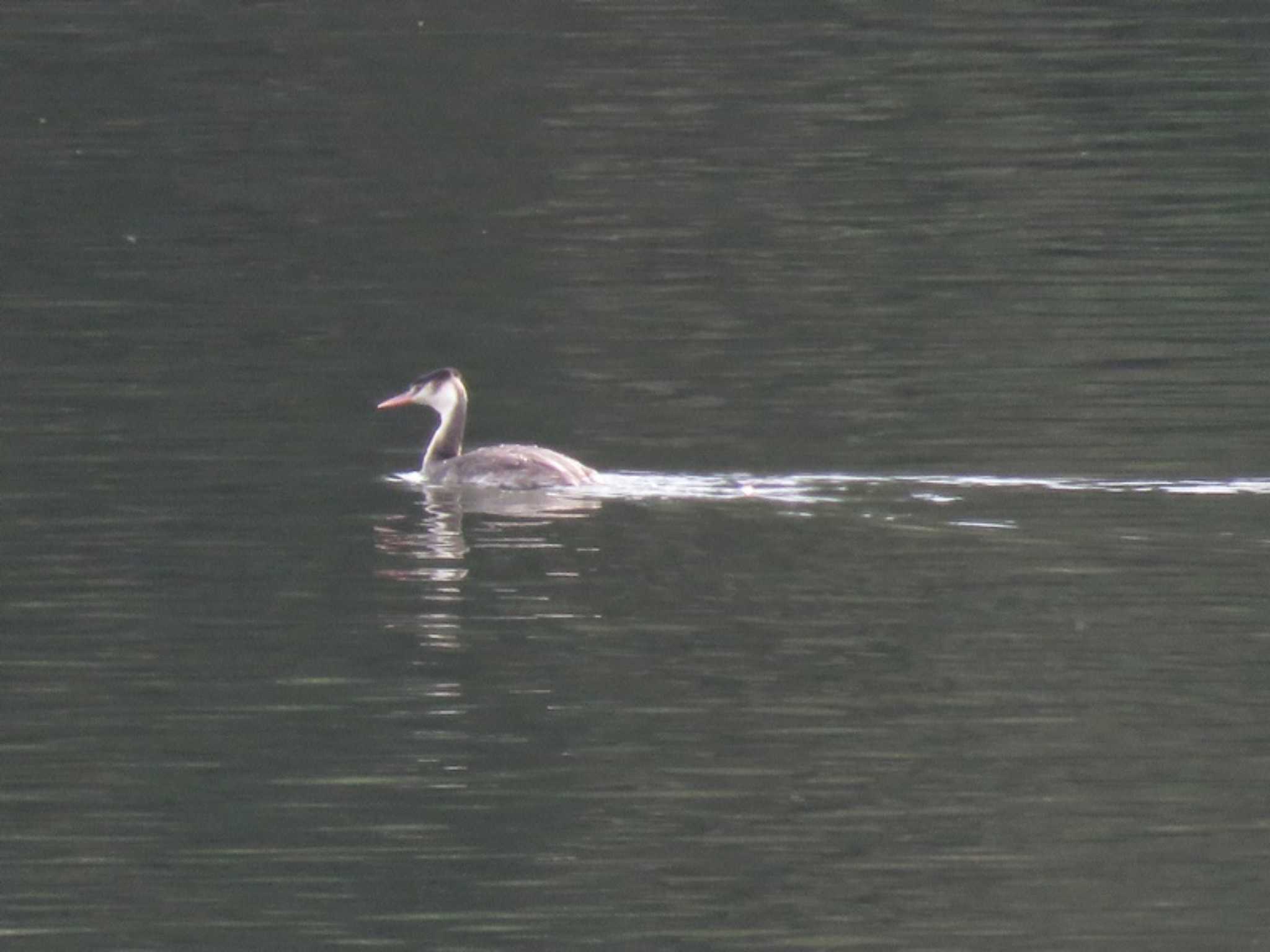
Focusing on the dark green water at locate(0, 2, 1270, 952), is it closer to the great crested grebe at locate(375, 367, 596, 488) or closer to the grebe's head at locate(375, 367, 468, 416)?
the great crested grebe at locate(375, 367, 596, 488)

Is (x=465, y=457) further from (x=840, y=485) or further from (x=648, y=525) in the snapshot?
(x=840, y=485)

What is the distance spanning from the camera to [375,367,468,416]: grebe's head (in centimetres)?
1862

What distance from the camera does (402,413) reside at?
21.3 meters

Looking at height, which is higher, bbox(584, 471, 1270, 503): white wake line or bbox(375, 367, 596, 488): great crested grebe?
bbox(375, 367, 596, 488): great crested grebe

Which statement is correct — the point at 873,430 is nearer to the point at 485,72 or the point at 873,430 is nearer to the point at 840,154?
the point at 840,154

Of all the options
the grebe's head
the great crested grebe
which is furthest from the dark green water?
the grebe's head

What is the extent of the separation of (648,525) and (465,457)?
2.17 metres

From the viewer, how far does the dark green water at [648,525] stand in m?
10.5

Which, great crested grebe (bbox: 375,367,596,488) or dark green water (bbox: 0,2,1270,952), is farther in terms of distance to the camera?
great crested grebe (bbox: 375,367,596,488)

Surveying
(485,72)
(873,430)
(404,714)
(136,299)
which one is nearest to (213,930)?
(404,714)

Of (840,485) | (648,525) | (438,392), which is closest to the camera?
(648,525)

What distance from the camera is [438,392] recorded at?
61.3 feet

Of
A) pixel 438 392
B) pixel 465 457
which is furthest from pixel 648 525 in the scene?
pixel 438 392

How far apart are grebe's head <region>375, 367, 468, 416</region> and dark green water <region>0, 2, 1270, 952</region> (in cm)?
43
